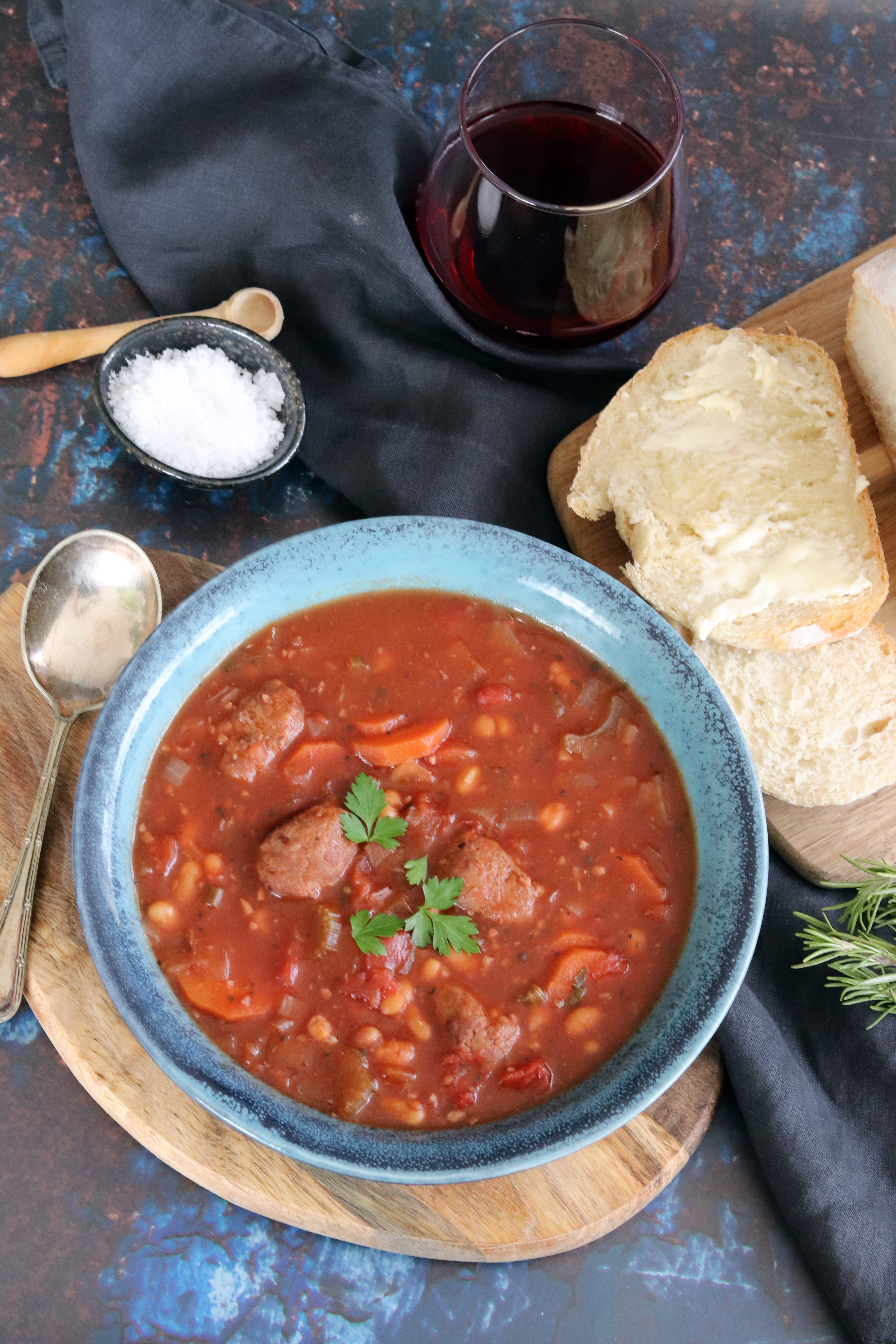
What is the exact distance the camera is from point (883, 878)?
3535 millimetres

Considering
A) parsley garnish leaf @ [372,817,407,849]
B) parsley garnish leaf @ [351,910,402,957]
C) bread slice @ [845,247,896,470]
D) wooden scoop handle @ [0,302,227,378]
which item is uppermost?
bread slice @ [845,247,896,470]

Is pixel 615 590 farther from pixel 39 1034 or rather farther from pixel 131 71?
pixel 131 71

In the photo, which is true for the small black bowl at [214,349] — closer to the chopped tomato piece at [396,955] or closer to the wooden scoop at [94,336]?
the wooden scoop at [94,336]

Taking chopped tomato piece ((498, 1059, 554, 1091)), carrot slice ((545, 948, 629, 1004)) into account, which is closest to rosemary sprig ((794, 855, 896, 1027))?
carrot slice ((545, 948, 629, 1004))

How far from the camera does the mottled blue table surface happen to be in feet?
11.1

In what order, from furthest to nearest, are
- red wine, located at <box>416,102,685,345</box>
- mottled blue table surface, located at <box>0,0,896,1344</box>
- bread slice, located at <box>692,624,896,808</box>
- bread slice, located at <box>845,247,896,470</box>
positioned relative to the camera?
bread slice, located at <box>845,247,896,470</box>
bread slice, located at <box>692,624,896,808</box>
red wine, located at <box>416,102,685,345</box>
mottled blue table surface, located at <box>0,0,896,1344</box>

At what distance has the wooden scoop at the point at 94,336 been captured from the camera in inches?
150

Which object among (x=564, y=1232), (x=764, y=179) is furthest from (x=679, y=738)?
(x=764, y=179)

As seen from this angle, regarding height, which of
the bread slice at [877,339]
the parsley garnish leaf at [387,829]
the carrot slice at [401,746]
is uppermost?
the bread slice at [877,339]

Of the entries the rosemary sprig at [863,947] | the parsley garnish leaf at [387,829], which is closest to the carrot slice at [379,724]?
the parsley garnish leaf at [387,829]

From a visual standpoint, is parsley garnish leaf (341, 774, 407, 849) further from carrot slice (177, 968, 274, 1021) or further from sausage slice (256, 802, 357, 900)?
carrot slice (177, 968, 274, 1021)

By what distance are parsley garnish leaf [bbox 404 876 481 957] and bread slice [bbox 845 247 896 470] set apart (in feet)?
7.16

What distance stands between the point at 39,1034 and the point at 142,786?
89 cm

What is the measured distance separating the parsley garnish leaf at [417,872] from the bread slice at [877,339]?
2.18 m
